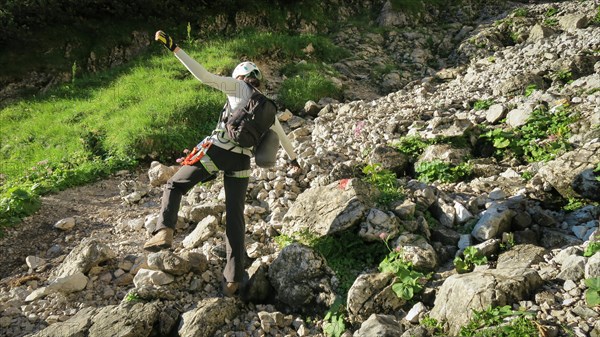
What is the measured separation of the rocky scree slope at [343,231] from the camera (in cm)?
433

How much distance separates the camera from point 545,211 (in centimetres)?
586

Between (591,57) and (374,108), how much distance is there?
502 cm

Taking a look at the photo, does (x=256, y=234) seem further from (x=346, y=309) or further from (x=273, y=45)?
(x=273, y=45)

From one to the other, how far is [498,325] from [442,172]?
141 inches

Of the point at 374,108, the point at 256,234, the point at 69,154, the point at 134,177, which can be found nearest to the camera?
the point at 256,234

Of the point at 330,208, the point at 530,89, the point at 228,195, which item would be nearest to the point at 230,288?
the point at 228,195

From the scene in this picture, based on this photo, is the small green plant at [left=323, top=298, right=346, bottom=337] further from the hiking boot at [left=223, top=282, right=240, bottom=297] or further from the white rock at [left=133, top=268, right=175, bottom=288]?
the white rock at [left=133, top=268, right=175, bottom=288]

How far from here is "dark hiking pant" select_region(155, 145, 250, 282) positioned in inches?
207

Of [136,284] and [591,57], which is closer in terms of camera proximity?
[136,284]

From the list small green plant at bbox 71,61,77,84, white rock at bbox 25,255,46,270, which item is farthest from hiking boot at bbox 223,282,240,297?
small green plant at bbox 71,61,77,84

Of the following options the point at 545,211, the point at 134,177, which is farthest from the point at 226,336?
the point at 134,177

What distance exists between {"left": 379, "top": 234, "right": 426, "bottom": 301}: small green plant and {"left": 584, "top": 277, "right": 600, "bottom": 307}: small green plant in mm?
1434

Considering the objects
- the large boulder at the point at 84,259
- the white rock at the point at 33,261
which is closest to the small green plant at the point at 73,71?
the white rock at the point at 33,261

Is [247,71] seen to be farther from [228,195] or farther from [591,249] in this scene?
[591,249]
